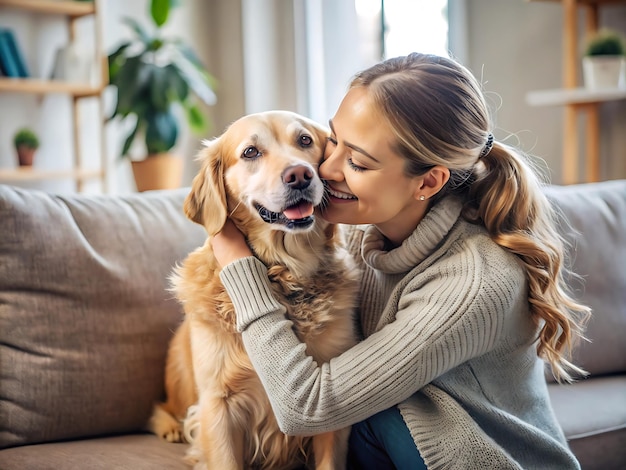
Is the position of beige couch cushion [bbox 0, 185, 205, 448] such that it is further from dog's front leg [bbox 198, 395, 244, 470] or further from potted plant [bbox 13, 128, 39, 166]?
potted plant [bbox 13, 128, 39, 166]

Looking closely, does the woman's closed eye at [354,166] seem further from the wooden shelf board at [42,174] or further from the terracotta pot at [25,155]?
the terracotta pot at [25,155]

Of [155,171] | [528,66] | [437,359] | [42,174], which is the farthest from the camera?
[155,171]

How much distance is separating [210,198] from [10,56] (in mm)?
2968

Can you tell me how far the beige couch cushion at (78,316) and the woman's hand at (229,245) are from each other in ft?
1.04

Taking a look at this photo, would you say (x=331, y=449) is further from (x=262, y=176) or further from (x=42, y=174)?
(x=42, y=174)

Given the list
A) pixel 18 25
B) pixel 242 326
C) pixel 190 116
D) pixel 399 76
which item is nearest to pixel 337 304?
pixel 242 326

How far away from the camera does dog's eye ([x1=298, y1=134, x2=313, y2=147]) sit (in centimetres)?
154

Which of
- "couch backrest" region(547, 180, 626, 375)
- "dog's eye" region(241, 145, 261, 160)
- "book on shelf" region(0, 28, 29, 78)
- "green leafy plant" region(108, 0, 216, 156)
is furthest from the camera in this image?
"green leafy plant" region(108, 0, 216, 156)

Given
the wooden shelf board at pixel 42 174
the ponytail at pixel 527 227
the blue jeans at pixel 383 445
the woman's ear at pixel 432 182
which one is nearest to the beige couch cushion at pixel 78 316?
the blue jeans at pixel 383 445

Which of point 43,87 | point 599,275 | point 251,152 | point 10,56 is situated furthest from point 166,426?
point 10,56

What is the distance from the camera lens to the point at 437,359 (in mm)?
1294

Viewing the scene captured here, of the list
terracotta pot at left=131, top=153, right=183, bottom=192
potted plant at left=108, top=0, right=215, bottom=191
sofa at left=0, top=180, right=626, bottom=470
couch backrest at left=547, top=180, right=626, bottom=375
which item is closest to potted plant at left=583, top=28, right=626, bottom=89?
couch backrest at left=547, top=180, right=626, bottom=375

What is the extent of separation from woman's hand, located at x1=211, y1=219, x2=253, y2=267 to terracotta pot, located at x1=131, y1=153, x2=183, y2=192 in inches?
105

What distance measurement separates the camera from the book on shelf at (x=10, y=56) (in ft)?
12.8
